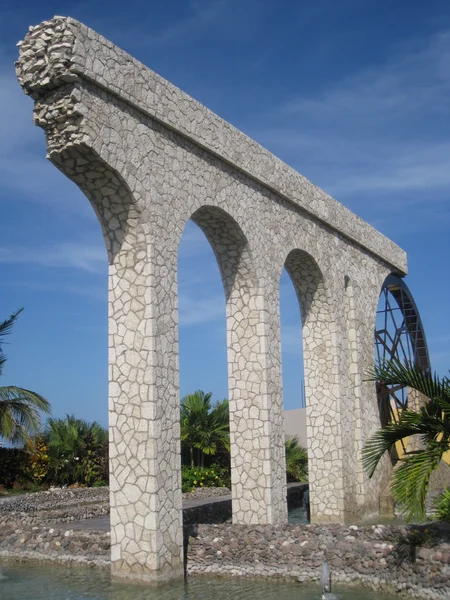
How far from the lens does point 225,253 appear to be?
38.8 ft

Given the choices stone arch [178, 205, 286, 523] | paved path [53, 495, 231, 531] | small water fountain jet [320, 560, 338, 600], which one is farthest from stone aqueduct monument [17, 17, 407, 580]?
paved path [53, 495, 231, 531]

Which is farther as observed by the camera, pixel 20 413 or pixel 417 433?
pixel 20 413

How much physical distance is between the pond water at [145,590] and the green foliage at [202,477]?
26.3 feet

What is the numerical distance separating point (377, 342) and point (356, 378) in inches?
164

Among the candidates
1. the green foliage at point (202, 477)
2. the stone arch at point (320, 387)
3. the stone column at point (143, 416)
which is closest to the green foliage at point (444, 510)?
the stone column at point (143, 416)

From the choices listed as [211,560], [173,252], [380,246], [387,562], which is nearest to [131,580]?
[211,560]

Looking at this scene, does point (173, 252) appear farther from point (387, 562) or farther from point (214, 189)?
point (387, 562)

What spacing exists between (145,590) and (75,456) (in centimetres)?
1071

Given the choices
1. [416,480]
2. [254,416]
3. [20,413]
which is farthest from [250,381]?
[20,413]

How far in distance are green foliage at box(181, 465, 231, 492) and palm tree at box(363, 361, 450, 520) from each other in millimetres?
9913

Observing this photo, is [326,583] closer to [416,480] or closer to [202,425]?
[416,480]

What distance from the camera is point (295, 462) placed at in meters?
20.3

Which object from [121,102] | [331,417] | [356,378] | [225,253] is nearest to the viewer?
[121,102]

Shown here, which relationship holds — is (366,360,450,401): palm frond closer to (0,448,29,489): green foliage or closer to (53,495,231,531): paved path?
(53,495,231,531): paved path
